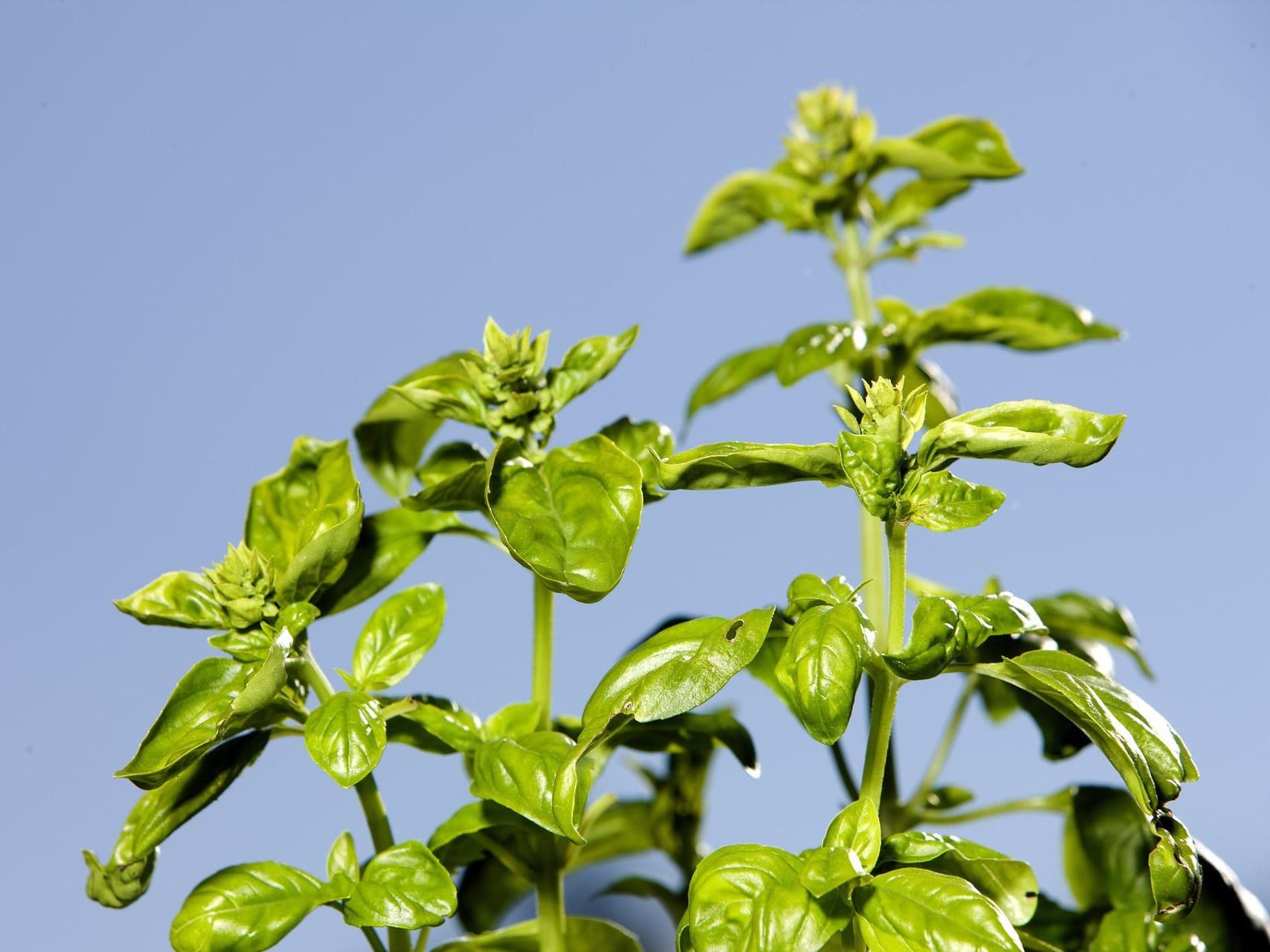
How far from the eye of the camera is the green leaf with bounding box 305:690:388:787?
1.86 ft

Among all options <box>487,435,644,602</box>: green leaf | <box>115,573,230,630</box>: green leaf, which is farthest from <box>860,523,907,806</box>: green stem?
<box>115,573,230,630</box>: green leaf

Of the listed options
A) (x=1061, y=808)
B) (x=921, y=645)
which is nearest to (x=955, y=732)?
(x=1061, y=808)

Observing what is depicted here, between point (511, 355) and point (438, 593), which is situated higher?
point (511, 355)

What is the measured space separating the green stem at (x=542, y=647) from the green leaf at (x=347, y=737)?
15 centimetres

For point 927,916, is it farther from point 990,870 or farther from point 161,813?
point 161,813

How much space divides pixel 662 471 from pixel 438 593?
0.22 meters

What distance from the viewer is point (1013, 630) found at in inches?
20.6

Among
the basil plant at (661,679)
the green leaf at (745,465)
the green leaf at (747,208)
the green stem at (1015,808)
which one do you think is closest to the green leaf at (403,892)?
the basil plant at (661,679)

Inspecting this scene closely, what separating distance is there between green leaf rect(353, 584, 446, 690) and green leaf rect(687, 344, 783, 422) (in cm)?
35

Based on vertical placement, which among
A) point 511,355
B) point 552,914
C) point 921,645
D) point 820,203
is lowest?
point 552,914

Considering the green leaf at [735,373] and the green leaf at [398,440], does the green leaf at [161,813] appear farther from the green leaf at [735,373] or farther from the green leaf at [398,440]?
the green leaf at [735,373]

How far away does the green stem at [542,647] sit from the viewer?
0.73 m

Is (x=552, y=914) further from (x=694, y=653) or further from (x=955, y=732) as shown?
(x=955, y=732)

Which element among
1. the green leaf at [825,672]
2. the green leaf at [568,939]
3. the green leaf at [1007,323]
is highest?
the green leaf at [1007,323]
